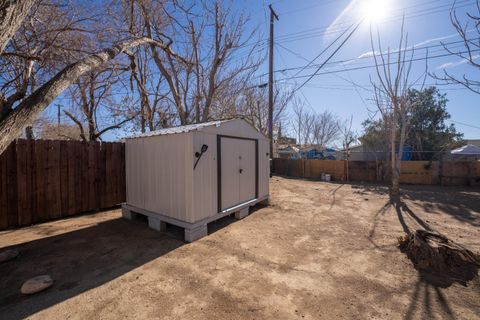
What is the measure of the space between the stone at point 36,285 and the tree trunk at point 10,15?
2.32 metres

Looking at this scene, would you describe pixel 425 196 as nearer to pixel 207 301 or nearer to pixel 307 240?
pixel 307 240

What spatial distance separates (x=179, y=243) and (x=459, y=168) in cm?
1109

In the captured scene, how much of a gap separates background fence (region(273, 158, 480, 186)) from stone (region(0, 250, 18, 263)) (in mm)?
11458

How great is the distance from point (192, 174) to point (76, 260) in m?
1.90

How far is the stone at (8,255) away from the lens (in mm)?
2806


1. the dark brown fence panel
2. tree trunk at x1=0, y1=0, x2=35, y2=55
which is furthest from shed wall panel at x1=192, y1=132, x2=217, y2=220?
the dark brown fence panel

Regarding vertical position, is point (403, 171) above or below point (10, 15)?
below

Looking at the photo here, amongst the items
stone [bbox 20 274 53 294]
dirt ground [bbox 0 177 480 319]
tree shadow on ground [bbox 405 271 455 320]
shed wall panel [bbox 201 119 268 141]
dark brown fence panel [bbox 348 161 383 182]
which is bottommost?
tree shadow on ground [bbox 405 271 455 320]

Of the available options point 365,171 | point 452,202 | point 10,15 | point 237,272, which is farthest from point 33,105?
point 365,171

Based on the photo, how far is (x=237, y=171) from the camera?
4496mm

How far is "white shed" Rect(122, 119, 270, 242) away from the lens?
11.5 feet

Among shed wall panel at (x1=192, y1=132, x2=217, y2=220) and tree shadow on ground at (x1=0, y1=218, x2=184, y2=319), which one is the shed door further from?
tree shadow on ground at (x1=0, y1=218, x2=184, y2=319)

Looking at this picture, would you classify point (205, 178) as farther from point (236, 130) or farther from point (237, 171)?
point (236, 130)

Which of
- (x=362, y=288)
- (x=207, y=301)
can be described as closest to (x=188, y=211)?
(x=207, y=301)
